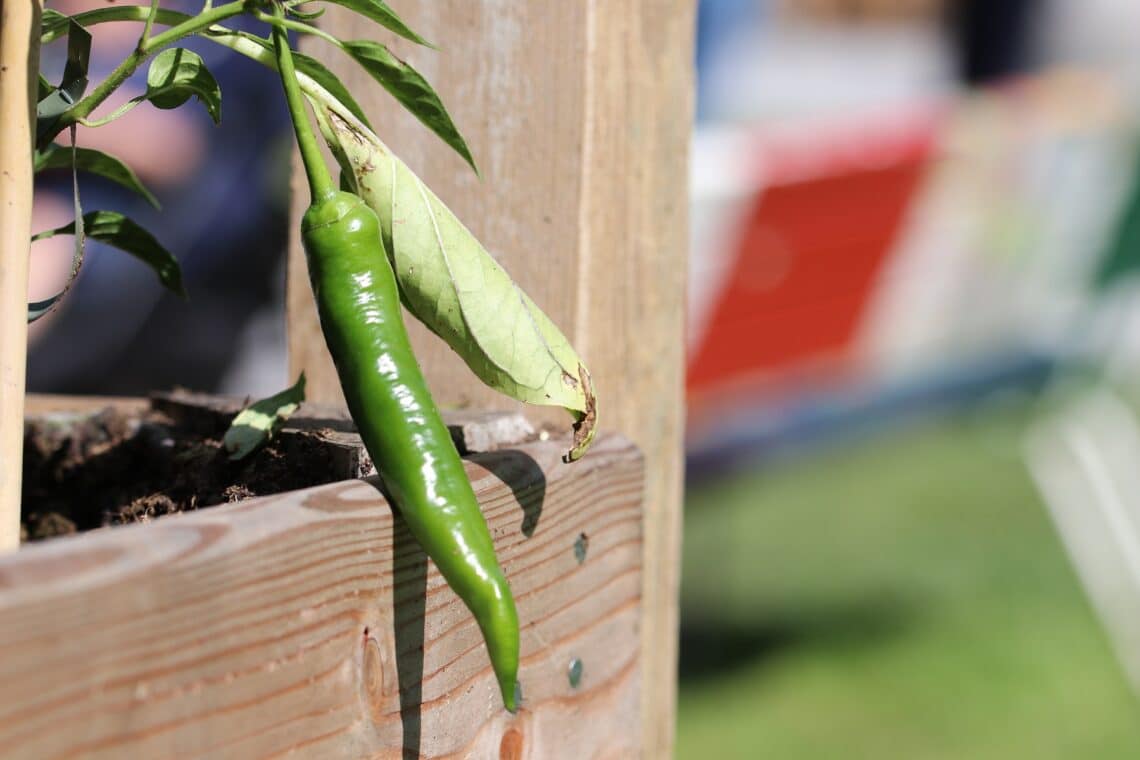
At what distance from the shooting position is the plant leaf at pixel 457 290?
2.74 feet

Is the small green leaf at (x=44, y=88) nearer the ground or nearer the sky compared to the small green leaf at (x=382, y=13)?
nearer the ground

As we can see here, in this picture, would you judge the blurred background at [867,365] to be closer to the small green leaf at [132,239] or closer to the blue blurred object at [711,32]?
the blue blurred object at [711,32]

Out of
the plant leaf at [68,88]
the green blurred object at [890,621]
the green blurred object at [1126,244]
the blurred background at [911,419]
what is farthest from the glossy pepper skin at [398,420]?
the green blurred object at [1126,244]

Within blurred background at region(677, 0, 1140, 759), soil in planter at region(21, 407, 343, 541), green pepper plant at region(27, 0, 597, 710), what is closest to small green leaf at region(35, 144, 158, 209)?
green pepper plant at region(27, 0, 597, 710)

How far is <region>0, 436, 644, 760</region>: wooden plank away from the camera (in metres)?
0.56

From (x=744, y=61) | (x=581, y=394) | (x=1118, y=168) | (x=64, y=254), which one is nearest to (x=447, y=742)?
(x=581, y=394)

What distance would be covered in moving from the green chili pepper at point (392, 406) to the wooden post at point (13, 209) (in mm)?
157

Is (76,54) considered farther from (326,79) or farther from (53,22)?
(326,79)

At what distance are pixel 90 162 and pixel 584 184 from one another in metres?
0.47

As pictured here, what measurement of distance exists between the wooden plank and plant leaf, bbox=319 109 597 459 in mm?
94

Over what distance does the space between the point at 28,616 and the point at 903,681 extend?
3863 mm

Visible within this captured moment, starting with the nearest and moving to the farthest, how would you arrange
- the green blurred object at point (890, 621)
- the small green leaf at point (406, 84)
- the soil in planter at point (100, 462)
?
the small green leaf at point (406, 84) < the soil in planter at point (100, 462) < the green blurred object at point (890, 621)

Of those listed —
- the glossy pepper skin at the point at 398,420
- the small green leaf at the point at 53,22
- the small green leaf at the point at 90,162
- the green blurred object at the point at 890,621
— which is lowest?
the green blurred object at the point at 890,621

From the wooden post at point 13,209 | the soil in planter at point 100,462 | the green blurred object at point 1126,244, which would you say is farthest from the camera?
the green blurred object at point 1126,244
